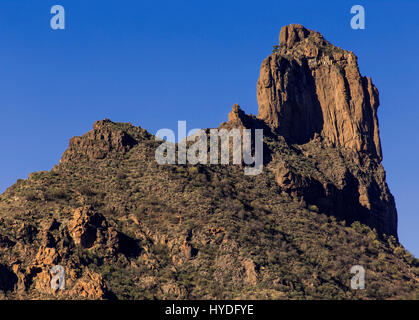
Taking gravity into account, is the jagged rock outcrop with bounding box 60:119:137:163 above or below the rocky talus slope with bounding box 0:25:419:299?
above

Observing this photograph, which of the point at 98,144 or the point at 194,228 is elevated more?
the point at 98,144

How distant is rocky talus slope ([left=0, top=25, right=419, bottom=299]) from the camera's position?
504 ft

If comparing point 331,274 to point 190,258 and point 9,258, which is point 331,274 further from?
point 9,258

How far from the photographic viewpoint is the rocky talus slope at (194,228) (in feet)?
504

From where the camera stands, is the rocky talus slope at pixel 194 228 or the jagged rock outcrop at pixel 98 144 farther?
the jagged rock outcrop at pixel 98 144

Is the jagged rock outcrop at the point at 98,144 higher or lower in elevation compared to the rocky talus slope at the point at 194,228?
higher

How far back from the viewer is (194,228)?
166 meters

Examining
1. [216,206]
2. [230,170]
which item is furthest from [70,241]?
[230,170]

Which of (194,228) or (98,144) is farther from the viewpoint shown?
(98,144)

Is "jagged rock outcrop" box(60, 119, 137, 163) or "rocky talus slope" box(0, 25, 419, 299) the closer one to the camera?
"rocky talus slope" box(0, 25, 419, 299)

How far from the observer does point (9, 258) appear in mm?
152625

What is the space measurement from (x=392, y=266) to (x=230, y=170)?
32.2 metres
